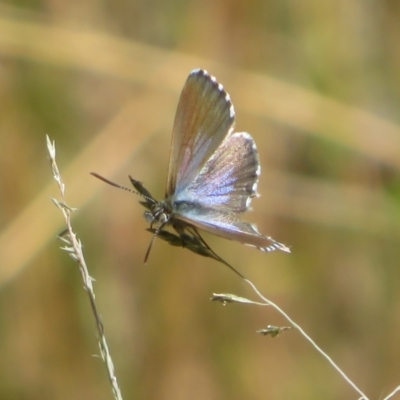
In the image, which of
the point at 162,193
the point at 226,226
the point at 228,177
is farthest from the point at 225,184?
the point at 162,193

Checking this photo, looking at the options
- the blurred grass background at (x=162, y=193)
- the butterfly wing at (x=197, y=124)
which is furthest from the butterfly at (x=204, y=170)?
the blurred grass background at (x=162, y=193)

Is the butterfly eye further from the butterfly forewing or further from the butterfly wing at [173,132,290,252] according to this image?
the butterfly forewing

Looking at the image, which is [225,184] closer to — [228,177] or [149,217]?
[228,177]

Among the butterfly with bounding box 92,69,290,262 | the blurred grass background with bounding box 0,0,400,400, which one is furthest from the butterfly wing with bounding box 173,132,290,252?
the blurred grass background with bounding box 0,0,400,400

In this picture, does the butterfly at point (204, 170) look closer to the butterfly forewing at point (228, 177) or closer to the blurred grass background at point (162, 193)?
the butterfly forewing at point (228, 177)

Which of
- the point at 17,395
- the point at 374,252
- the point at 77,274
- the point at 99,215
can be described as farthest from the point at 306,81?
the point at 17,395

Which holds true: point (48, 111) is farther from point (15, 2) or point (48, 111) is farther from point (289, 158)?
point (289, 158)
